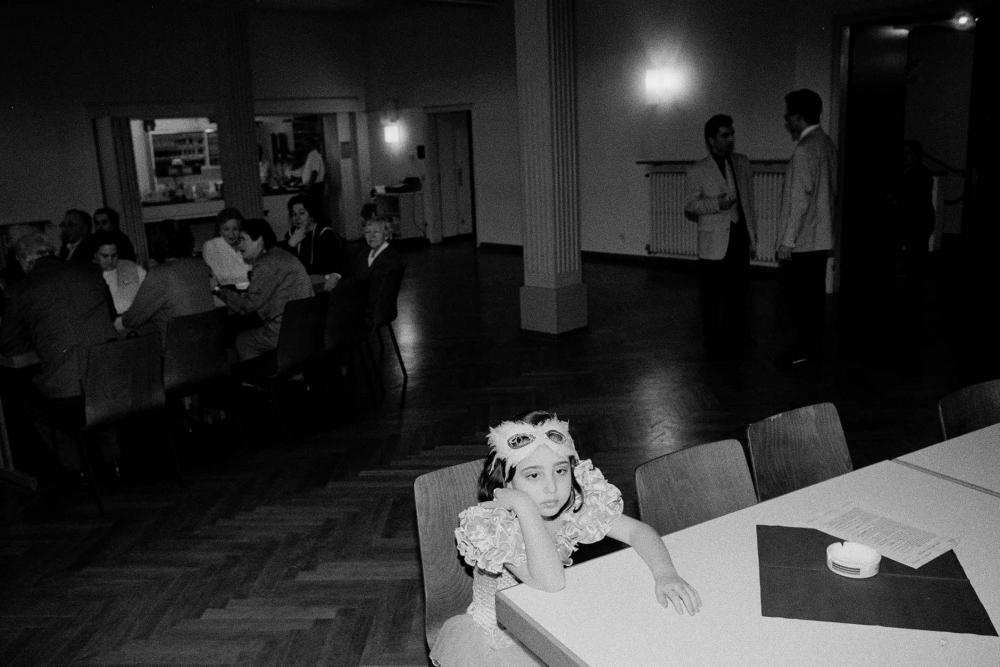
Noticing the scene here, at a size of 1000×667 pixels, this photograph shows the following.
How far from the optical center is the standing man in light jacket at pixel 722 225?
6.45 metres

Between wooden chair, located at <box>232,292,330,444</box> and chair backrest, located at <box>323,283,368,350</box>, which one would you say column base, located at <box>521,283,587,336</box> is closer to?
chair backrest, located at <box>323,283,368,350</box>

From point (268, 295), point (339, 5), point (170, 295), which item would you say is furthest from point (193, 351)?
point (339, 5)

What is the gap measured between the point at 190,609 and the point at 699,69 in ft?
29.3

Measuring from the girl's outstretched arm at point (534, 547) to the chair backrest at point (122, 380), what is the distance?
2.78m

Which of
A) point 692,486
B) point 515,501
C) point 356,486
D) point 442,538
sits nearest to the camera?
point 515,501

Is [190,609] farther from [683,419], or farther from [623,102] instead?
[623,102]

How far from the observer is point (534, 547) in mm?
1972

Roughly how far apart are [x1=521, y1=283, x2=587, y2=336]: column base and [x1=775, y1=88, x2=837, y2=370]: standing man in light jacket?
2037 millimetres

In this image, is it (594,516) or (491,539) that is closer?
(491,539)

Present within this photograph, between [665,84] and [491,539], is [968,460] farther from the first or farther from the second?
[665,84]

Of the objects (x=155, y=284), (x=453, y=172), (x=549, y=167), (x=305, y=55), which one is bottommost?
(x=155, y=284)

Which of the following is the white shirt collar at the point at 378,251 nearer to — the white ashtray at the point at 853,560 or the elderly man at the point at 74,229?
the elderly man at the point at 74,229

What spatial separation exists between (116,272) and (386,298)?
1.77 meters

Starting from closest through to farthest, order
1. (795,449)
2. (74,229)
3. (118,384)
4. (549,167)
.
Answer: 1. (795,449)
2. (118,384)
3. (74,229)
4. (549,167)
